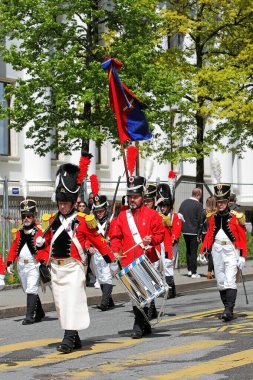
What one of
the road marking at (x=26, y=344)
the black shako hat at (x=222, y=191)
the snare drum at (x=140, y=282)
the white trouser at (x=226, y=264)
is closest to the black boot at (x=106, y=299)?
the white trouser at (x=226, y=264)

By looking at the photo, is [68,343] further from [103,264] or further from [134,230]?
[103,264]

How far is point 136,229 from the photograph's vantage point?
13.3 metres

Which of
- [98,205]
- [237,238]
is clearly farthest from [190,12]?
[237,238]

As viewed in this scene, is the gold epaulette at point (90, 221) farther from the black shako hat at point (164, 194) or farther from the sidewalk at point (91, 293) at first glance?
the black shako hat at point (164, 194)

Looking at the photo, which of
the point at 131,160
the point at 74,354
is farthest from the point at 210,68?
the point at 74,354

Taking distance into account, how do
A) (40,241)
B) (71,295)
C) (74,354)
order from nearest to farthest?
(74,354)
(71,295)
(40,241)

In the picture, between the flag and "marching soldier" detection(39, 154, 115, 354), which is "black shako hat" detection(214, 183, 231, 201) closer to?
the flag

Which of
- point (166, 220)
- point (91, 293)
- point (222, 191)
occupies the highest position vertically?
point (222, 191)

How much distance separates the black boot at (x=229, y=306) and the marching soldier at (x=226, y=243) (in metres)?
0.02

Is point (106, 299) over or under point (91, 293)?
over

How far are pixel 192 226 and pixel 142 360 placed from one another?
528 inches

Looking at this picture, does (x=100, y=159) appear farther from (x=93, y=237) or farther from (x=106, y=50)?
(x=93, y=237)

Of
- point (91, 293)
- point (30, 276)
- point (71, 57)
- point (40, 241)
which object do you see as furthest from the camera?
point (71, 57)

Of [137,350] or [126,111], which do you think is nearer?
[137,350]
